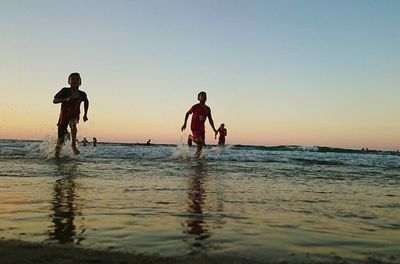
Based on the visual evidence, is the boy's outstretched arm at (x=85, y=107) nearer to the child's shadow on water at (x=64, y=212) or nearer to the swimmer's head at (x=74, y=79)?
the swimmer's head at (x=74, y=79)

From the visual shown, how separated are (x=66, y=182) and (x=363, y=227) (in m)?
3.94

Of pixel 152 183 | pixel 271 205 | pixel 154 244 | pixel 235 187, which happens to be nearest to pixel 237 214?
pixel 271 205

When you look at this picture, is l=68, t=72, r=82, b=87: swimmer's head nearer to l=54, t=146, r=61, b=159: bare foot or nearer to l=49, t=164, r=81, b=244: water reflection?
l=54, t=146, r=61, b=159: bare foot

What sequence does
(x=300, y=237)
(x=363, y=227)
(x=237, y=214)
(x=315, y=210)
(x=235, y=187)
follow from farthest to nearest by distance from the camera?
(x=235, y=187), (x=315, y=210), (x=237, y=214), (x=363, y=227), (x=300, y=237)

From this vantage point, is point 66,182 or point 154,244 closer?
point 154,244

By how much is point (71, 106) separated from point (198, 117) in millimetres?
4557

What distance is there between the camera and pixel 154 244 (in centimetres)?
262

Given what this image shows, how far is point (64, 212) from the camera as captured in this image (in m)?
3.68

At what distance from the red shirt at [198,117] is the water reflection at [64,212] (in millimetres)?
9390

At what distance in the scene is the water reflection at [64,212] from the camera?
2790 millimetres

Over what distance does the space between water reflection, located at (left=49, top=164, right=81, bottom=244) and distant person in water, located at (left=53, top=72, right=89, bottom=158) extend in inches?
244

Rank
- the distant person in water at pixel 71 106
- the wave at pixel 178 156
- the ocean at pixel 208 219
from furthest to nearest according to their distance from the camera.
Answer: the wave at pixel 178 156 → the distant person in water at pixel 71 106 → the ocean at pixel 208 219

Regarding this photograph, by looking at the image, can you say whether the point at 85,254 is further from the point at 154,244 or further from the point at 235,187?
the point at 235,187

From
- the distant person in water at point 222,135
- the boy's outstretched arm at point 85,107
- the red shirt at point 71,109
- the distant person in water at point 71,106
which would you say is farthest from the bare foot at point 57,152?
the distant person in water at point 222,135
